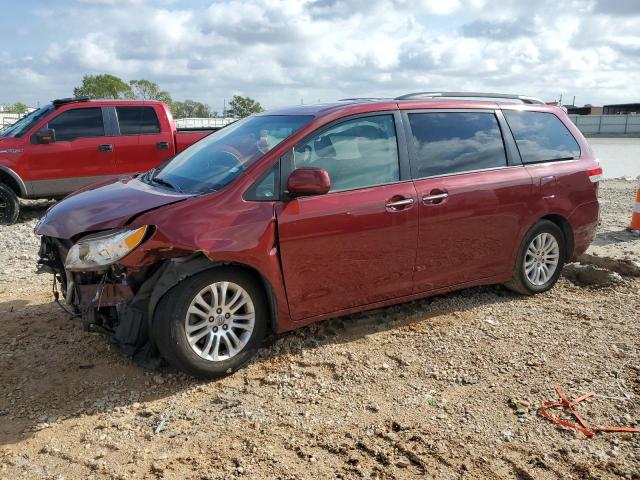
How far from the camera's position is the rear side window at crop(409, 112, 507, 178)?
15.2 ft

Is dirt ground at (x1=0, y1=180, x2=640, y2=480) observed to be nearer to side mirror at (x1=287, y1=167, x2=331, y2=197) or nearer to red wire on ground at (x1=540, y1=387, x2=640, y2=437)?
red wire on ground at (x1=540, y1=387, x2=640, y2=437)

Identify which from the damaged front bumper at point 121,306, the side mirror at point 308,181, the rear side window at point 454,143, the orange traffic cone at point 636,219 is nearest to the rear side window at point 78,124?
the damaged front bumper at point 121,306

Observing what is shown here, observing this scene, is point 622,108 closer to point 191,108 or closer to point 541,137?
point 191,108

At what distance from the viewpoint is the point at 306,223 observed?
3.99 meters

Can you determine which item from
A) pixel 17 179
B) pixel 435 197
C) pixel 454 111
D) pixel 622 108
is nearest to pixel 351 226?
pixel 435 197

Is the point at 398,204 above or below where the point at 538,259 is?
above

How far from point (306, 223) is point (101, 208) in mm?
1390

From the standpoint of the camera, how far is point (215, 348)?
151 inches

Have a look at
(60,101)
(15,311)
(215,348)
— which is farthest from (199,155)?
(60,101)

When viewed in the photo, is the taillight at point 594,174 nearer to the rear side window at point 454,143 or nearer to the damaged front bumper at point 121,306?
the rear side window at point 454,143

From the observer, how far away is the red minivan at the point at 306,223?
3678 millimetres

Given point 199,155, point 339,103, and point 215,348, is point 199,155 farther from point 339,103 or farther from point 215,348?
point 215,348

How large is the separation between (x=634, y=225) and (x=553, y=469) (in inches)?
267

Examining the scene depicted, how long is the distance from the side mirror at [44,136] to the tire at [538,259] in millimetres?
7735
